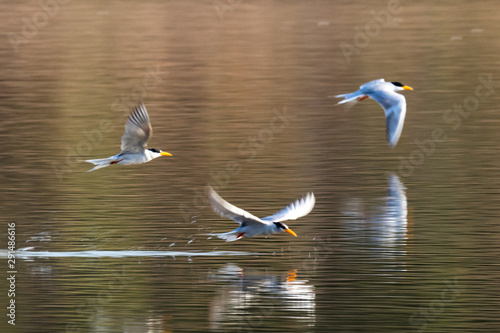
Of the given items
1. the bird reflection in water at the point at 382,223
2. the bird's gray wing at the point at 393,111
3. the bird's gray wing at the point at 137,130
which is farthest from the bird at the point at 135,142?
the bird's gray wing at the point at 393,111

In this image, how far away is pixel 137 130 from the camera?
48.4 feet

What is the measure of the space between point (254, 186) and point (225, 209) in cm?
581

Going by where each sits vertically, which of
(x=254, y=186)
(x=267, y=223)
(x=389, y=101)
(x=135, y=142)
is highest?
(x=389, y=101)

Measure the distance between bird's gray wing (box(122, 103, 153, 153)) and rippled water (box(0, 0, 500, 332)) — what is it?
3.62ft

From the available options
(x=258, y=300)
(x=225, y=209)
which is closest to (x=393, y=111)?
(x=225, y=209)

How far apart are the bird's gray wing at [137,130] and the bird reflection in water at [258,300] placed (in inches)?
89.8

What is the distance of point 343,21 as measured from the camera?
144ft

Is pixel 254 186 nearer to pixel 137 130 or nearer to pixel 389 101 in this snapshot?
pixel 389 101

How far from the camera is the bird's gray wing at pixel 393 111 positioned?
1555 centimetres

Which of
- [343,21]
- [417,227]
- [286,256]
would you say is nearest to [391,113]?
[417,227]

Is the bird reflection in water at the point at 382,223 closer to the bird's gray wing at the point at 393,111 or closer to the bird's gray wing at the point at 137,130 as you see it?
the bird's gray wing at the point at 393,111

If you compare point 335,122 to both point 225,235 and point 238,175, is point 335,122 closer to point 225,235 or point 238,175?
point 238,175

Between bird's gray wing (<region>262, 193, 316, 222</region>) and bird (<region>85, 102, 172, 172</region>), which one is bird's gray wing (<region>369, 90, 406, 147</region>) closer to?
bird's gray wing (<region>262, 193, 316, 222</region>)

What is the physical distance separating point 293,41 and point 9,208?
22518mm
